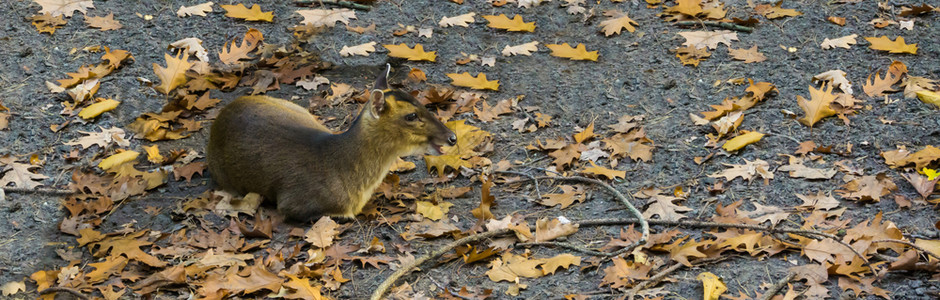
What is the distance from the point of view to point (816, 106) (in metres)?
6.47

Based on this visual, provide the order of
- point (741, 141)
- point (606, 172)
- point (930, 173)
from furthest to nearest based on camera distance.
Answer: point (741, 141)
point (606, 172)
point (930, 173)

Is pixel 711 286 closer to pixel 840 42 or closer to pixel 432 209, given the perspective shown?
pixel 432 209

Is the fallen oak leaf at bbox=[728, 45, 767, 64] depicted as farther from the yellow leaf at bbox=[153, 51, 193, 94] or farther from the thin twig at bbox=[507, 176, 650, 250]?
the yellow leaf at bbox=[153, 51, 193, 94]

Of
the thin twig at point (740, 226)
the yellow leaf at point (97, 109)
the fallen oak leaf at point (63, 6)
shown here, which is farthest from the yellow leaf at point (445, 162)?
the fallen oak leaf at point (63, 6)

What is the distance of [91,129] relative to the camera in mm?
7117

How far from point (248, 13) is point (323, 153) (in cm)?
325

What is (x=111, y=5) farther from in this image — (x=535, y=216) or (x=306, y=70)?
(x=535, y=216)

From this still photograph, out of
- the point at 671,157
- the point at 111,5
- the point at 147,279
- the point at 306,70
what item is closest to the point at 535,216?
the point at 671,157

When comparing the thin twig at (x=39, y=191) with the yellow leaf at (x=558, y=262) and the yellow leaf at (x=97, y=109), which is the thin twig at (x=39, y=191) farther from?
the yellow leaf at (x=558, y=262)

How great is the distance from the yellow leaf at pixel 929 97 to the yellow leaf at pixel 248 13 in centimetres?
584

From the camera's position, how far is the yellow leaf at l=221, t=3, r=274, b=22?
874 centimetres

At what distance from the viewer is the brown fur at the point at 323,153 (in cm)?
599

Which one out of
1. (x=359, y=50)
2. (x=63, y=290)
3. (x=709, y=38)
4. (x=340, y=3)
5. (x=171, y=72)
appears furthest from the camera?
(x=340, y=3)

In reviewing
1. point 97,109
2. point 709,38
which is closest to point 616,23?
point 709,38
